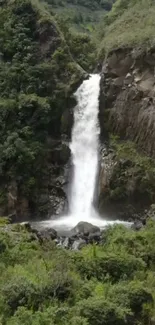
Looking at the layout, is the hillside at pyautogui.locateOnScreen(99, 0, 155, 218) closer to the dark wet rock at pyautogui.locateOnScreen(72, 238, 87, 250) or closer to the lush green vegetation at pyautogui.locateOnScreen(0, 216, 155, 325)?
the dark wet rock at pyautogui.locateOnScreen(72, 238, 87, 250)

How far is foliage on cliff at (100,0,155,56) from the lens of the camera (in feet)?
109

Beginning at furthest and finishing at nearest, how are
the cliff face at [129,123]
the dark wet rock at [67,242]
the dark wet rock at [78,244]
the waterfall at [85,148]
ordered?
the waterfall at [85,148] → the cliff face at [129,123] → the dark wet rock at [67,242] → the dark wet rock at [78,244]

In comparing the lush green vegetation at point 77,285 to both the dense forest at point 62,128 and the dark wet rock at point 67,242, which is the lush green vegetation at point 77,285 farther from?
the dark wet rock at point 67,242

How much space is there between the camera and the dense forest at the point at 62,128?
1568cm

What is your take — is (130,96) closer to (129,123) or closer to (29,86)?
(129,123)

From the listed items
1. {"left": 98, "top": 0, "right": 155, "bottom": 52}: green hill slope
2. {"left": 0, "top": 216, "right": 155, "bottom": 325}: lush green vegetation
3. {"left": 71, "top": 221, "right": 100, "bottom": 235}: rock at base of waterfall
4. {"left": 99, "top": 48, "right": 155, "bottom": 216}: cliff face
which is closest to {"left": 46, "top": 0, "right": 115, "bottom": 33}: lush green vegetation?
{"left": 98, "top": 0, "right": 155, "bottom": 52}: green hill slope

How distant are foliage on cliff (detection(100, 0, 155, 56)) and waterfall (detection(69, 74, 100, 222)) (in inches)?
114

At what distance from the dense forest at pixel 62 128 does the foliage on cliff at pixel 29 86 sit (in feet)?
0.21

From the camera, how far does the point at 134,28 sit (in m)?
36.2

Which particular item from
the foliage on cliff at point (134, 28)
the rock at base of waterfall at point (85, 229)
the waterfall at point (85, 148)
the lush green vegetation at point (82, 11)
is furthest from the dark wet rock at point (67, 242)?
the lush green vegetation at point (82, 11)

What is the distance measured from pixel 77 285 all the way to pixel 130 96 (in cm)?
2128

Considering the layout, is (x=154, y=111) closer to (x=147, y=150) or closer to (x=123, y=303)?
(x=147, y=150)

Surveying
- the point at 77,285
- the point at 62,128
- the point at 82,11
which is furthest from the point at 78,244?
the point at 82,11

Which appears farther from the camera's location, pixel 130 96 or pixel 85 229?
pixel 130 96
